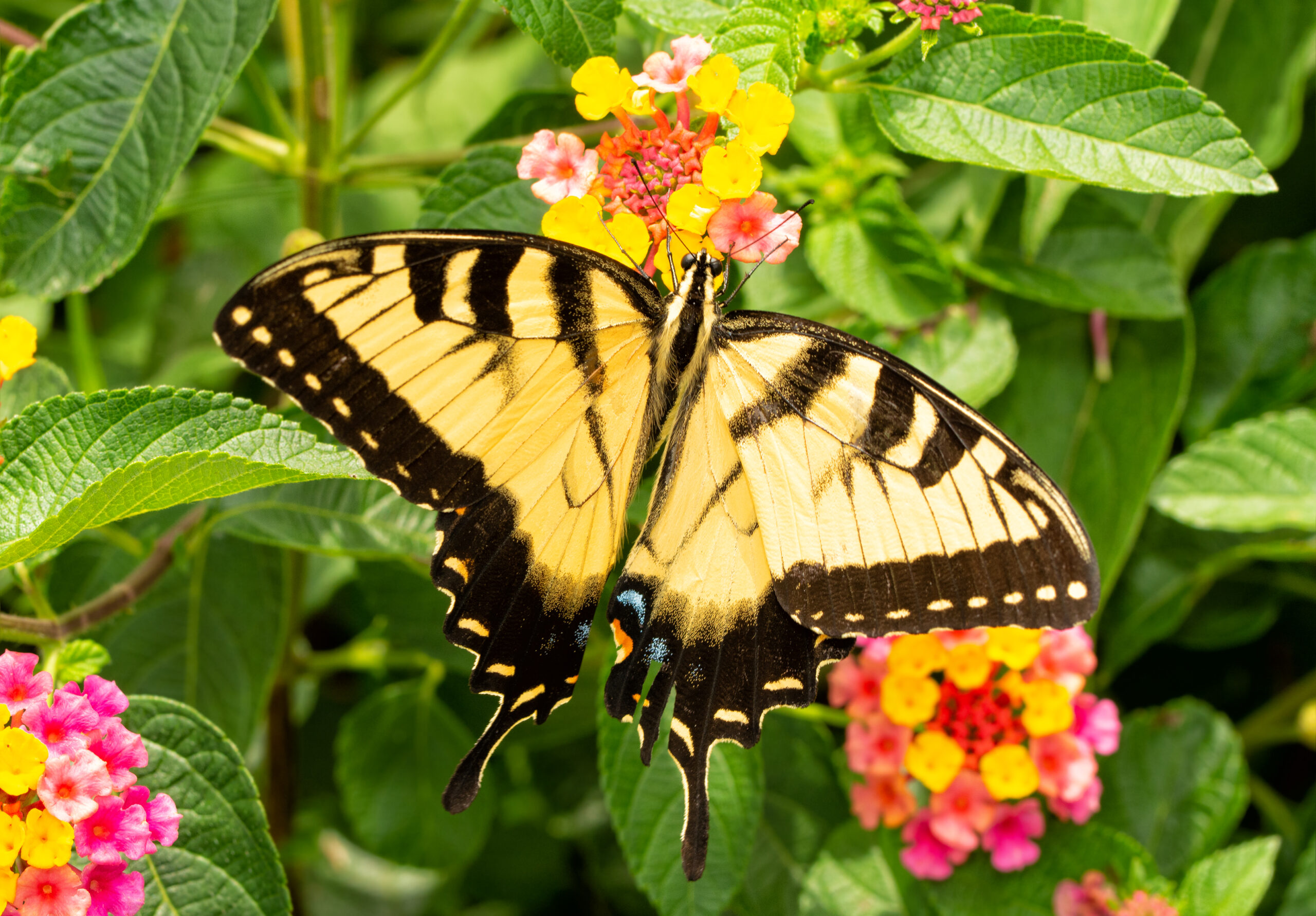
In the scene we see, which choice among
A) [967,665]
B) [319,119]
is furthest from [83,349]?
[967,665]

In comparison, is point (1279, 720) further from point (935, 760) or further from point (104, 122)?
point (104, 122)

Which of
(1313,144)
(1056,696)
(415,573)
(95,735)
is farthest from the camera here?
(1313,144)

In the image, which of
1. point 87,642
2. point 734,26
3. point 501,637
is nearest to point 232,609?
point 87,642

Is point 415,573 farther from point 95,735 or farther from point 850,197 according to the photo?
point 850,197

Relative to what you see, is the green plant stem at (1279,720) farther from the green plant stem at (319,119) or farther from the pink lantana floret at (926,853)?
the green plant stem at (319,119)

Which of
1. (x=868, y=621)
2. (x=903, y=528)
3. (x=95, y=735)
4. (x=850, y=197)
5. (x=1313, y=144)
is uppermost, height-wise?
(x=1313, y=144)

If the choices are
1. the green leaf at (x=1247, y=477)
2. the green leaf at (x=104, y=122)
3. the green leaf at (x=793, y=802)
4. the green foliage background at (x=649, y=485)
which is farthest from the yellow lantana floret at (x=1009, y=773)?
the green leaf at (x=104, y=122)

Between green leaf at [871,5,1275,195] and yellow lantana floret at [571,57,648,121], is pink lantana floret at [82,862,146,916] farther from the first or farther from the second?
green leaf at [871,5,1275,195]
